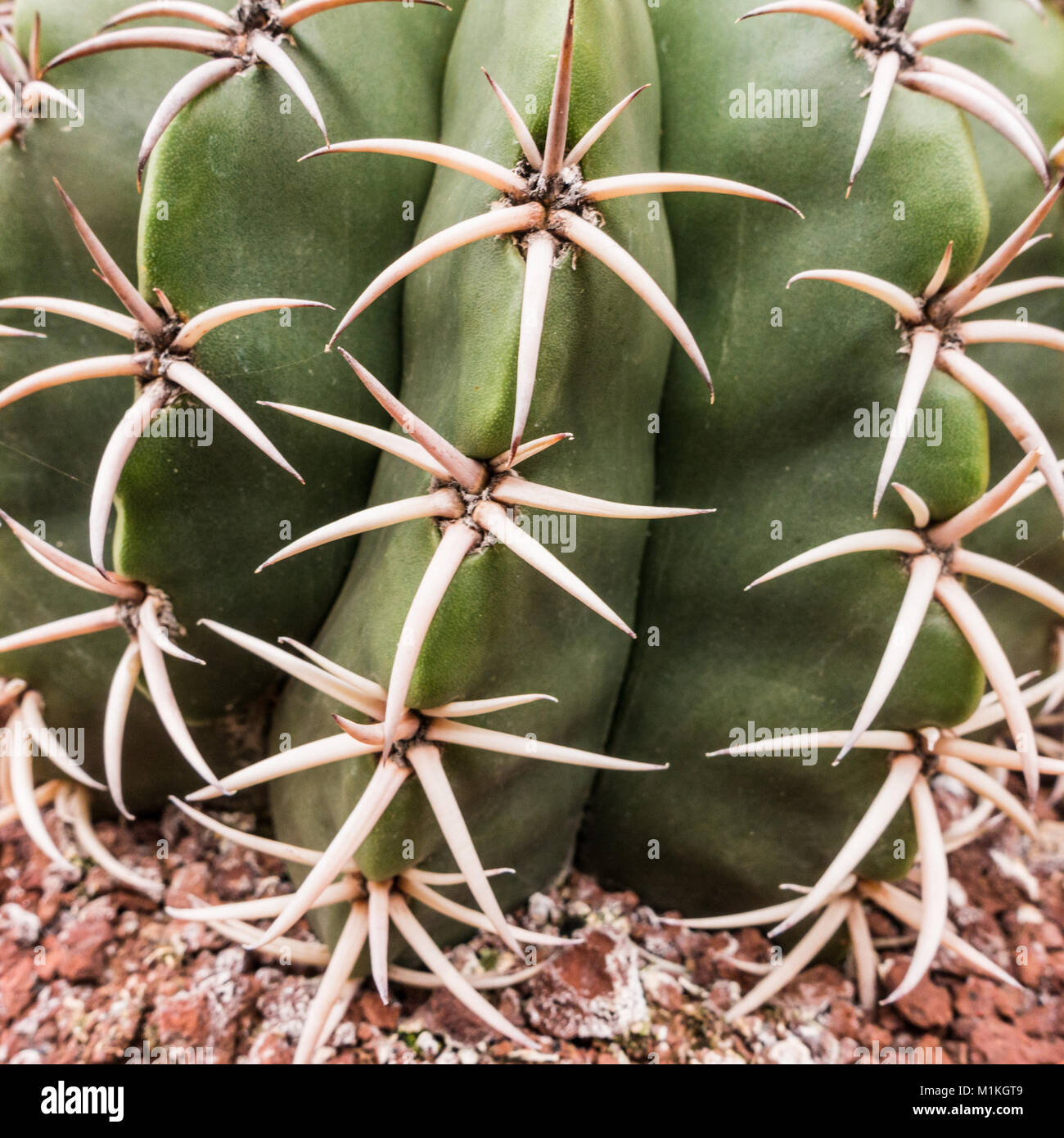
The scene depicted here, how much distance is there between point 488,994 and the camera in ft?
4.58

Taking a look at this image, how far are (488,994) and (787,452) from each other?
0.90 metres

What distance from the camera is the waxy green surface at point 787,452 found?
113 cm

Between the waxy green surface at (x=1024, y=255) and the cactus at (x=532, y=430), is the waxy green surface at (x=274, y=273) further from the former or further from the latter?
the waxy green surface at (x=1024, y=255)

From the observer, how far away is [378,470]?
1256 mm

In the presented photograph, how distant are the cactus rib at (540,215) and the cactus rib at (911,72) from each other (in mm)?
218

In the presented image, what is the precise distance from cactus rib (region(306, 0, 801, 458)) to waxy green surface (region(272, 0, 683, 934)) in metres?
0.04

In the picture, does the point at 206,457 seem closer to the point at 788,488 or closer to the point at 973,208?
the point at 788,488

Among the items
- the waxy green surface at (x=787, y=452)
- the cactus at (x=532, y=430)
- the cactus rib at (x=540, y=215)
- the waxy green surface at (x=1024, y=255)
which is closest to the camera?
the cactus rib at (x=540, y=215)

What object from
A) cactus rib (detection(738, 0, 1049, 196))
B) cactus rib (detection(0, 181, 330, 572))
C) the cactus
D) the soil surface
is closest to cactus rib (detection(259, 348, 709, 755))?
the cactus

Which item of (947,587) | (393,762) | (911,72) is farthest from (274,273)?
(947,587)

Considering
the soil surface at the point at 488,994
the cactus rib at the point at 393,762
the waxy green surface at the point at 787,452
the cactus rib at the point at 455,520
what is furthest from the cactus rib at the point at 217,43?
the soil surface at the point at 488,994

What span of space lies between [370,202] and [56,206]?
41cm

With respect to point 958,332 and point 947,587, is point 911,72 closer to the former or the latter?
point 958,332

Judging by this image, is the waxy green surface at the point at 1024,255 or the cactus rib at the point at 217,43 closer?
the cactus rib at the point at 217,43
